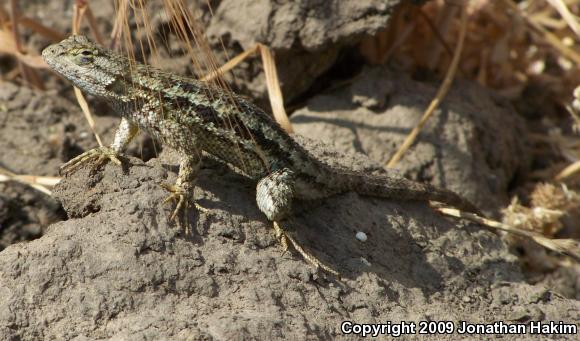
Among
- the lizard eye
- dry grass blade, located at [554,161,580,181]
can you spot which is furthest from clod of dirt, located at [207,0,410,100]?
dry grass blade, located at [554,161,580,181]

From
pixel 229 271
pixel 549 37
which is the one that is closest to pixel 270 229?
pixel 229 271

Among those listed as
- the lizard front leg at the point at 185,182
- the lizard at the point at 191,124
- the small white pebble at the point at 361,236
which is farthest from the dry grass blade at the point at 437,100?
the lizard front leg at the point at 185,182

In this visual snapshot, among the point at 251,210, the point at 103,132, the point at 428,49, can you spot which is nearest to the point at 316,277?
the point at 251,210

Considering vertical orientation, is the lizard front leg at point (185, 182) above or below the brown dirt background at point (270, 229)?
above

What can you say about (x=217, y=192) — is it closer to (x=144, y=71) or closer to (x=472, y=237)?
(x=144, y=71)

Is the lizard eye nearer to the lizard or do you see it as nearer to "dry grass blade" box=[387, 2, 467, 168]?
the lizard

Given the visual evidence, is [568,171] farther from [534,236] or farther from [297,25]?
[297,25]

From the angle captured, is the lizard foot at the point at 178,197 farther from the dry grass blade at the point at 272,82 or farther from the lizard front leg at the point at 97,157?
the dry grass blade at the point at 272,82
